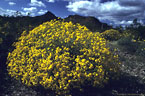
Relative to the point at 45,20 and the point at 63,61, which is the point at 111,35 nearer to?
the point at 45,20

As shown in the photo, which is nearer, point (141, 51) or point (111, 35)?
point (141, 51)

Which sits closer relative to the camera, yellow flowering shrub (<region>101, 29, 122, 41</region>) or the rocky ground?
the rocky ground

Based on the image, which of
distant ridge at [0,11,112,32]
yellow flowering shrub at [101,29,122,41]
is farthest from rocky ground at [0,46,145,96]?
yellow flowering shrub at [101,29,122,41]

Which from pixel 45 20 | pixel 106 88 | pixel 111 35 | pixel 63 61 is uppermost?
pixel 45 20

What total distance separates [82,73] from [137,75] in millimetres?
2947

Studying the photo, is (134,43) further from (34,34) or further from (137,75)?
(34,34)

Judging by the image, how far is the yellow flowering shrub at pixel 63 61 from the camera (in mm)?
4527

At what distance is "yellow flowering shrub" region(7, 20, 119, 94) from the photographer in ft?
14.9

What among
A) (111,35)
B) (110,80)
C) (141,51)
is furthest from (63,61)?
(111,35)

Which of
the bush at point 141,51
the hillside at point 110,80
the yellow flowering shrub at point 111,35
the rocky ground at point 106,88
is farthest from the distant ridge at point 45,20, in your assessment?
the bush at point 141,51

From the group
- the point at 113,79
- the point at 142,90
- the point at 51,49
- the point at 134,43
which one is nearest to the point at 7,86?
the point at 51,49

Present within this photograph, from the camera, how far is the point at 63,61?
4.63m

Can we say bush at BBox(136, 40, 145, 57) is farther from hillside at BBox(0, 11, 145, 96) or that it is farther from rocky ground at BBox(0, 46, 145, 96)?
rocky ground at BBox(0, 46, 145, 96)

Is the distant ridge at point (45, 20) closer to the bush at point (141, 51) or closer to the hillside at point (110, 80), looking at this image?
the hillside at point (110, 80)
